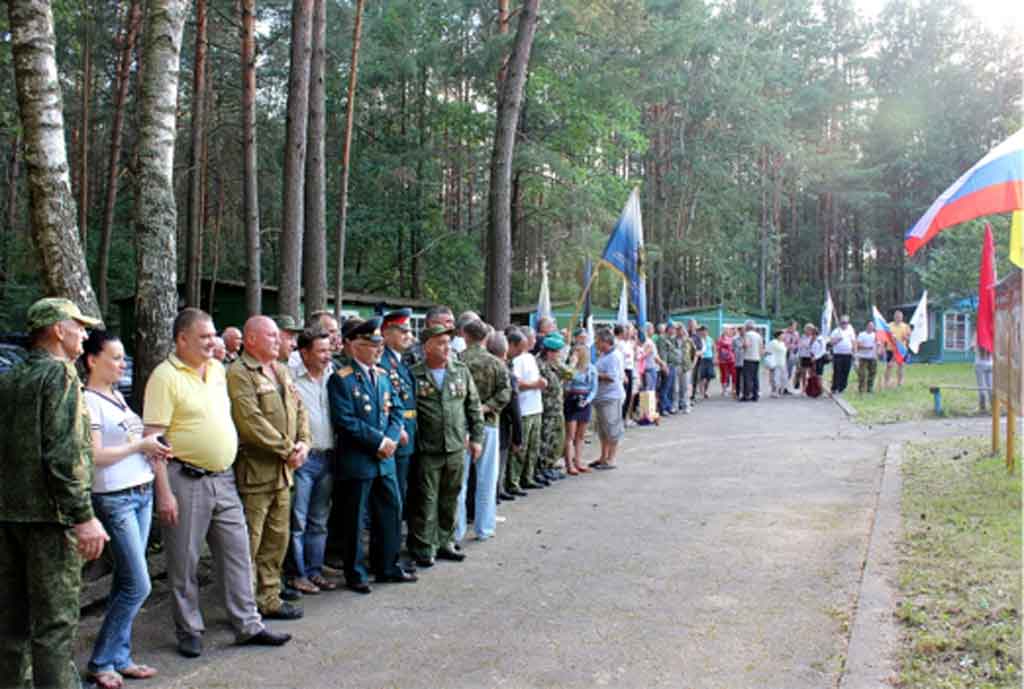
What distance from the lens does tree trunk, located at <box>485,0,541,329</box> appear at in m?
13.9

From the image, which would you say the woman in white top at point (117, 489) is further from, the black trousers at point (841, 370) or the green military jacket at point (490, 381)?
the black trousers at point (841, 370)

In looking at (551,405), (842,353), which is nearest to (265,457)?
(551,405)

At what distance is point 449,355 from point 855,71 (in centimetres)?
5729

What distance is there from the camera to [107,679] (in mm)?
4539

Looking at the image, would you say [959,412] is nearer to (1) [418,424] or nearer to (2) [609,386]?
(2) [609,386]

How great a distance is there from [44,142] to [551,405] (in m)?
6.27

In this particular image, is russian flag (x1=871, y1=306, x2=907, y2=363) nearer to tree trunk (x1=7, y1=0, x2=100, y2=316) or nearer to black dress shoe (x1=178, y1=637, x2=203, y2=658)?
tree trunk (x1=7, y1=0, x2=100, y2=316)

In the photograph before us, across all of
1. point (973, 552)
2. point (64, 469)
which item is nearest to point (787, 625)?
point (973, 552)

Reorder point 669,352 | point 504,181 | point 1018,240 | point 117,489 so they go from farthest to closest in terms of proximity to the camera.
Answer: point 669,352
point 504,181
point 1018,240
point 117,489

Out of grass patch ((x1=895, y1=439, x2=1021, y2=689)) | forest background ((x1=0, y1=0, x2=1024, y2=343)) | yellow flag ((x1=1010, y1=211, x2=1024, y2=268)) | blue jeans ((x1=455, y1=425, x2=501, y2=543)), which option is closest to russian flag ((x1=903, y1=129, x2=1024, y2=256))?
yellow flag ((x1=1010, y1=211, x2=1024, y2=268))

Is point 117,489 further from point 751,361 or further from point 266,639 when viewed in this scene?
point 751,361

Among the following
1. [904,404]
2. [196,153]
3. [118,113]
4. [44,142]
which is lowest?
[904,404]

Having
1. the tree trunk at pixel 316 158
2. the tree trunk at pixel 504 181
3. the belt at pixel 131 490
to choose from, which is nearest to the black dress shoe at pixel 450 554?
the belt at pixel 131 490

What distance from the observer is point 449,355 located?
23.5ft
